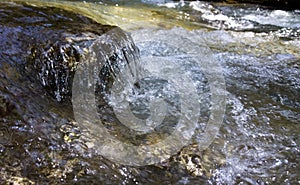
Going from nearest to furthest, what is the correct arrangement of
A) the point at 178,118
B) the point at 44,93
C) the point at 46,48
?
the point at 44,93
the point at 46,48
the point at 178,118

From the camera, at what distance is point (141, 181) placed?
6.68 ft

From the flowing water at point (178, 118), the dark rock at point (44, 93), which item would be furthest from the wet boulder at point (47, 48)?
the flowing water at point (178, 118)

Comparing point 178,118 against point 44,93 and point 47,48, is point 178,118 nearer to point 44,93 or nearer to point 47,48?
point 44,93

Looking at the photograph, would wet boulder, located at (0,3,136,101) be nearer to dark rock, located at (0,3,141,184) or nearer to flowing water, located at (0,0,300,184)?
dark rock, located at (0,3,141,184)

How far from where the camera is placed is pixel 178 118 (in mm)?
3209

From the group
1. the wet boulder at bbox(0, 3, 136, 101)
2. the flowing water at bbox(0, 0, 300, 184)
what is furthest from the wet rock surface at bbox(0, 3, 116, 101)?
the flowing water at bbox(0, 0, 300, 184)

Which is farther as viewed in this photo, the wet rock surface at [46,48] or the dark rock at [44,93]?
the wet rock surface at [46,48]

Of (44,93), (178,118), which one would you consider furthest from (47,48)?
(178,118)

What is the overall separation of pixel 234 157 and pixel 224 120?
26.6 inches

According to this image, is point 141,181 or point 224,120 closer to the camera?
point 141,181

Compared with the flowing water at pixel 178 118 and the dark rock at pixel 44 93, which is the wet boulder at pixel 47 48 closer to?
the dark rock at pixel 44 93

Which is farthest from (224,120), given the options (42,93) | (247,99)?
(42,93)

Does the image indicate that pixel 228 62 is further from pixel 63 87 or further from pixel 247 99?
pixel 63 87

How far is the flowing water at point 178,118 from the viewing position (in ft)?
6.63
